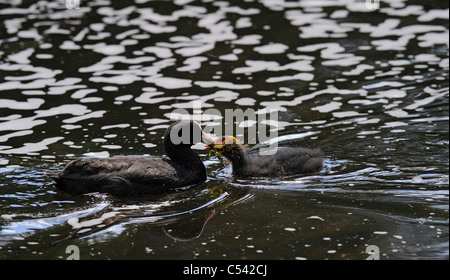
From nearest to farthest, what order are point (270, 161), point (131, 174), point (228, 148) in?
point (131, 174) → point (270, 161) → point (228, 148)

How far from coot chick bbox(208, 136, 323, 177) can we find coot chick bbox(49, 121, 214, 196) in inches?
17.8

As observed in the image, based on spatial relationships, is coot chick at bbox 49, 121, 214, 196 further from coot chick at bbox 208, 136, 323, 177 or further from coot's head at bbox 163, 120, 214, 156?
coot chick at bbox 208, 136, 323, 177

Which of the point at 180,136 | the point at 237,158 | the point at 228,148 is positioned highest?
the point at 180,136

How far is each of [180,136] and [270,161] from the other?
4.02ft

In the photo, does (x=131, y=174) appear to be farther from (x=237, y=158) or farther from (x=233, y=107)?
(x=233, y=107)

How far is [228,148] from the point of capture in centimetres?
905

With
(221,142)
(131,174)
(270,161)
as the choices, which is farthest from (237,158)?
(131,174)

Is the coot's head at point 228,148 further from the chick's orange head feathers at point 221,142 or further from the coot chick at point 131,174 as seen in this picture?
the coot chick at point 131,174

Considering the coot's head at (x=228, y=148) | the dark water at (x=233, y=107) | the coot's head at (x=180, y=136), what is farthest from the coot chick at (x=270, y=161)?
the coot's head at (x=180, y=136)

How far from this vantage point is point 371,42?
1354 centimetres

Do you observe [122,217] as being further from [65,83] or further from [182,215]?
[65,83]

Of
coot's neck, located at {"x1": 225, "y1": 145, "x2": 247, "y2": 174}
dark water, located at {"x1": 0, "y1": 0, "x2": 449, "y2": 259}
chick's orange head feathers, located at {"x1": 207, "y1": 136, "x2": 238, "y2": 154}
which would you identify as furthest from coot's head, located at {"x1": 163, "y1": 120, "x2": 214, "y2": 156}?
dark water, located at {"x1": 0, "y1": 0, "x2": 449, "y2": 259}

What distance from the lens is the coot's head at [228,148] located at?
903 centimetres

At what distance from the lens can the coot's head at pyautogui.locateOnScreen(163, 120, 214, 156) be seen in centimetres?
889
